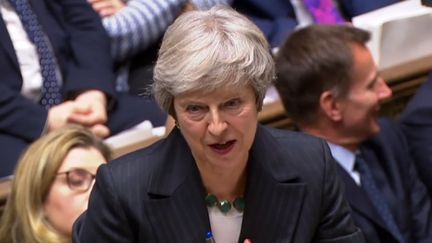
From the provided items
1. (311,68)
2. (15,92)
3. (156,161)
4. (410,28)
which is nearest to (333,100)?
(311,68)

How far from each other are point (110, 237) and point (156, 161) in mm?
113

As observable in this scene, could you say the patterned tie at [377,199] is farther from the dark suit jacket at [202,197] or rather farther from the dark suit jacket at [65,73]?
the dark suit jacket at [202,197]

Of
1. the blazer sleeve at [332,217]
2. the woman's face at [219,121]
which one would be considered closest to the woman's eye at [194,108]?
the woman's face at [219,121]

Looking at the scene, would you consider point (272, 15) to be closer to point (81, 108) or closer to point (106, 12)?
point (106, 12)

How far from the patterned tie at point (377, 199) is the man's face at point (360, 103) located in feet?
0.24

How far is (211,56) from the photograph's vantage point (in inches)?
41.2

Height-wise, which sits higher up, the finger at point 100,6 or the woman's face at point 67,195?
the finger at point 100,6

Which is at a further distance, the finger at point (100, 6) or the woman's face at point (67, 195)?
the finger at point (100, 6)

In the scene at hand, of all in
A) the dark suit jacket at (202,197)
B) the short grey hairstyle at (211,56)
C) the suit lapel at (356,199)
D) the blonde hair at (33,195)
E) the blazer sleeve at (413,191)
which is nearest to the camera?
the short grey hairstyle at (211,56)

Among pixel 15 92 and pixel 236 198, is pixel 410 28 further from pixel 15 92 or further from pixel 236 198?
pixel 236 198

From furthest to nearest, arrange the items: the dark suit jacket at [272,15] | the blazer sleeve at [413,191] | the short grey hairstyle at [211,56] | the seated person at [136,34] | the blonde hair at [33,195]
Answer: the dark suit jacket at [272,15]
the seated person at [136,34]
the blazer sleeve at [413,191]
the blonde hair at [33,195]
the short grey hairstyle at [211,56]

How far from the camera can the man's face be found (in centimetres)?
190

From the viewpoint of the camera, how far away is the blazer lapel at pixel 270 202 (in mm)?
1186

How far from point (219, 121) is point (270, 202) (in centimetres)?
17
